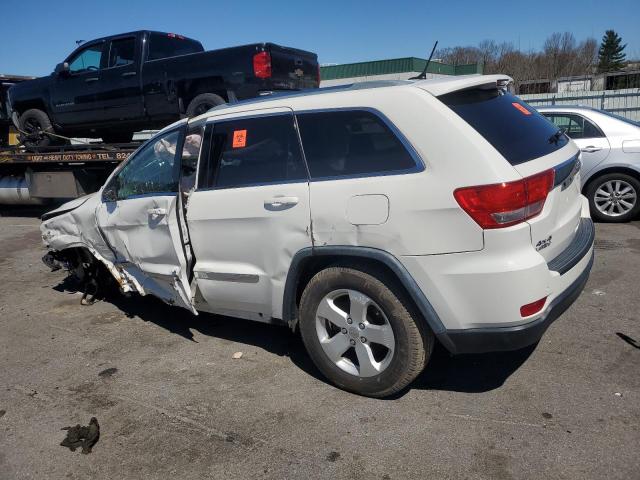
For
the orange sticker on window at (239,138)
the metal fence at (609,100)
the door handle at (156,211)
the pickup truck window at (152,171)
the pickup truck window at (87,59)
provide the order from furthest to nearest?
the metal fence at (609,100) → the pickup truck window at (87,59) → the pickup truck window at (152,171) → the door handle at (156,211) → the orange sticker on window at (239,138)

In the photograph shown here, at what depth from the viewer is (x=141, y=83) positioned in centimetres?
799

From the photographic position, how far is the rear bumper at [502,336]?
2.77 meters

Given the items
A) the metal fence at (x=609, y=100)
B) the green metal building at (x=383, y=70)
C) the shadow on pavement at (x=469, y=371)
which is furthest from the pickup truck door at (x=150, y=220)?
the green metal building at (x=383, y=70)

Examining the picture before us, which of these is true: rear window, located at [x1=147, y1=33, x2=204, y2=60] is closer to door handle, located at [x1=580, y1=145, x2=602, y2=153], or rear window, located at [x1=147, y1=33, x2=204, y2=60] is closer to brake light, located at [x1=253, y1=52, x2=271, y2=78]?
brake light, located at [x1=253, y1=52, x2=271, y2=78]

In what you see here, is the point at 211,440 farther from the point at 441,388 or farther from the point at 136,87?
the point at 136,87

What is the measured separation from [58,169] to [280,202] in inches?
316

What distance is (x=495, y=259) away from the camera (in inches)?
106

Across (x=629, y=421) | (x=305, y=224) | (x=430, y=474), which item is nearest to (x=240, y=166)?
(x=305, y=224)

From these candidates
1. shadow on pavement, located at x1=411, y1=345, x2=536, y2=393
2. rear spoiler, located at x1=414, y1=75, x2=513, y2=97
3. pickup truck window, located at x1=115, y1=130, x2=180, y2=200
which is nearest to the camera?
rear spoiler, located at x1=414, y1=75, x2=513, y2=97

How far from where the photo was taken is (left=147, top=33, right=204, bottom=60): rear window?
26.5ft

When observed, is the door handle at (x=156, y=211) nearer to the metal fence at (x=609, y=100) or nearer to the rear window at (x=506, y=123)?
the rear window at (x=506, y=123)

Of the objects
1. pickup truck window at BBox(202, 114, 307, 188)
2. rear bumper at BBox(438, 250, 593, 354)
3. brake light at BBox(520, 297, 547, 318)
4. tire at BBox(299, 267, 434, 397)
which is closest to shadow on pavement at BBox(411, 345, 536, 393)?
tire at BBox(299, 267, 434, 397)

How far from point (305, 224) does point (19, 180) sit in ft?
32.1

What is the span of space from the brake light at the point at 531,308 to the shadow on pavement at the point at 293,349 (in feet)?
2.63
